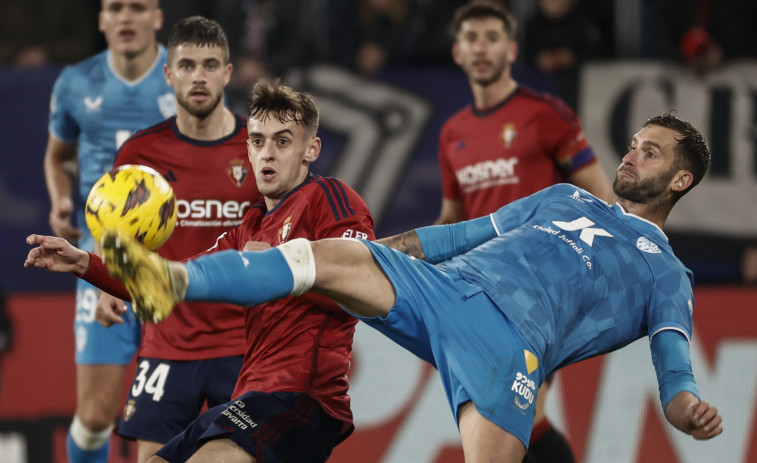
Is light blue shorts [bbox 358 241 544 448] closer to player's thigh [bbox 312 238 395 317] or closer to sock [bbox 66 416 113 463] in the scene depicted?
player's thigh [bbox 312 238 395 317]

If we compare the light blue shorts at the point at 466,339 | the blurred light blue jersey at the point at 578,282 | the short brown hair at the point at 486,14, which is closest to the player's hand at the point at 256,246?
the light blue shorts at the point at 466,339

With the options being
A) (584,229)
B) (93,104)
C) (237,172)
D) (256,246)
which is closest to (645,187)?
(584,229)

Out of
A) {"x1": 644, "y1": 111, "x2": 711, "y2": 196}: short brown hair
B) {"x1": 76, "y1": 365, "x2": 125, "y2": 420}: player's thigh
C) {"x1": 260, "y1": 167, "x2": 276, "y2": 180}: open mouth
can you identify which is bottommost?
{"x1": 76, "y1": 365, "x2": 125, "y2": 420}: player's thigh

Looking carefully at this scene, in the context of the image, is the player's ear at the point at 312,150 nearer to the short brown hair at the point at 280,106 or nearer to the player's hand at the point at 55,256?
the short brown hair at the point at 280,106

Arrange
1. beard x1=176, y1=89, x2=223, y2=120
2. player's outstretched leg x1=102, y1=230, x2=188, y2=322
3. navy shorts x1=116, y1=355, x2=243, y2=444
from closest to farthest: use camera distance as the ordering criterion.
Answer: player's outstretched leg x1=102, y1=230, x2=188, y2=322 < navy shorts x1=116, y1=355, x2=243, y2=444 < beard x1=176, y1=89, x2=223, y2=120

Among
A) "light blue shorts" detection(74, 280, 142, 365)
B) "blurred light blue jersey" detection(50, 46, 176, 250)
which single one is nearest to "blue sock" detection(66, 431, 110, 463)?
"light blue shorts" detection(74, 280, 142, 365)

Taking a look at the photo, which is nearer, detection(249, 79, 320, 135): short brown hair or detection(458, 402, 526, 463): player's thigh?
detection(458, 402, 526, 463): player's thigh

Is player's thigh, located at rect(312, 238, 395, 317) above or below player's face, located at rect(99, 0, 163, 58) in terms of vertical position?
below

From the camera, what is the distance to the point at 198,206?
4.68m

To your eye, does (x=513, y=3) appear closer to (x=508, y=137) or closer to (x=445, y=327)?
(x=508, y=137)

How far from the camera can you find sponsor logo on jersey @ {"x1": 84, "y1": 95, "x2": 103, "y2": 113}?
5.59 metres

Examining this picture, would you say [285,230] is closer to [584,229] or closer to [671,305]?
[584,229]

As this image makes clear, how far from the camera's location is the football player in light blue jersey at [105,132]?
5.50 m

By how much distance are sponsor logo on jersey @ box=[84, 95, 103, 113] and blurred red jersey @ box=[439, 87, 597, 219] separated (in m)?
1.93
